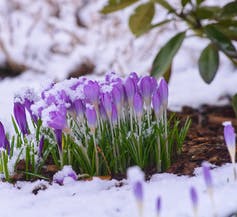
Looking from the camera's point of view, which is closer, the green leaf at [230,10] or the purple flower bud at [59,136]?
the purple flower bud at [59,136]

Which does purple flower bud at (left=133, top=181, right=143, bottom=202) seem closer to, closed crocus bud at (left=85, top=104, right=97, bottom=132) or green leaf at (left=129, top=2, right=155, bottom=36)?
closed crocus bud at (left=85, top=104, right=97, bottom=132)

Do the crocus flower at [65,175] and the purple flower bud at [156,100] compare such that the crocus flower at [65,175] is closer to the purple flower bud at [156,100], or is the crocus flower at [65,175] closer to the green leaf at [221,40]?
the purple flower bud at [156,100]

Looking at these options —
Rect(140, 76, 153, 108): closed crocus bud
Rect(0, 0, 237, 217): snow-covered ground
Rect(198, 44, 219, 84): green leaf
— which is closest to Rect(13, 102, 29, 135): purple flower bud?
Rect(0, 0, 237, 217): snow-covered ground

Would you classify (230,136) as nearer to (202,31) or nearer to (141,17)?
(202,31)

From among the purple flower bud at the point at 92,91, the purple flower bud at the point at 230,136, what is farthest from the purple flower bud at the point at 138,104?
the purple flower bud at the point at 230,136

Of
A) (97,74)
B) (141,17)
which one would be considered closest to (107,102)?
(141,17)

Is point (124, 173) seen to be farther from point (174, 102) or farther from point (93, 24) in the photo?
point (93, 24)

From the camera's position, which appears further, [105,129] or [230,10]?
[230,10]
